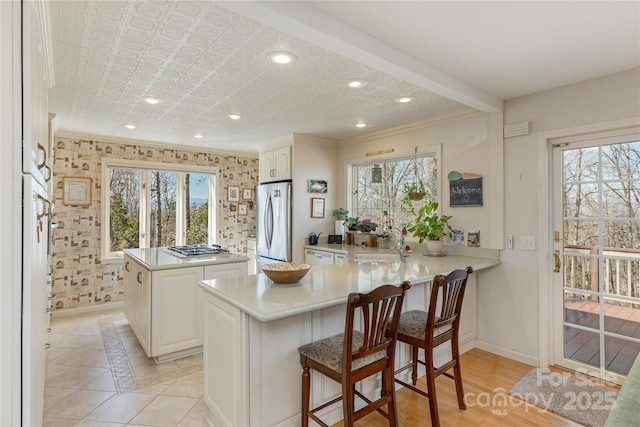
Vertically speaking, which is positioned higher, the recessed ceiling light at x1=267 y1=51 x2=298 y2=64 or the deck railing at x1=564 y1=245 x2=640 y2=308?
the recessed ceiling light at x1=267 y1=51 x2=298 y2=64

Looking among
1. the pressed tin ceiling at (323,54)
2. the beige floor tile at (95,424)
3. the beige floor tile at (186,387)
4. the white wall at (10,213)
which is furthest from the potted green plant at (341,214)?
the white wall at (10,213)

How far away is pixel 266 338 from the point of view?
67.9 inches

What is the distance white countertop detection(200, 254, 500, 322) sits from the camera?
1600mm

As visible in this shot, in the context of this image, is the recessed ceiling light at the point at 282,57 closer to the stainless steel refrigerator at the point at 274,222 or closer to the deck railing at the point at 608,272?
the stainless steel refrigerator at the point at 274,222

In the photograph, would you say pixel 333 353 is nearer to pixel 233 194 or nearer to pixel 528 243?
pixel 528 243

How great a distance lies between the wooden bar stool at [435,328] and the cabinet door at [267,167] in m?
3.03

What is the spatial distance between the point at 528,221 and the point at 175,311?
10.6 feet

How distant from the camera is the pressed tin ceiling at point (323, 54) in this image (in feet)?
5.37

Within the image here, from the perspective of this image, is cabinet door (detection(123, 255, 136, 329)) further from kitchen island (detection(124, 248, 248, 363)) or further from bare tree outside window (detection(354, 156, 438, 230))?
bare tree outside window (detection(354, 156, 438, 230))

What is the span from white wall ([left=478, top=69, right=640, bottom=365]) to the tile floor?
267 centimetres

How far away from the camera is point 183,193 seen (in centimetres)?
518

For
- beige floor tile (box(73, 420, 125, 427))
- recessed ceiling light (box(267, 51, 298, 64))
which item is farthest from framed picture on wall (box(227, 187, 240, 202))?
beige floor tile (box(73, 420, 125, 427))

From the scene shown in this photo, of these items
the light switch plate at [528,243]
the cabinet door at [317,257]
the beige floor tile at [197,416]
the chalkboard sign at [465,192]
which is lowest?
the beige floor tile at [197,416]

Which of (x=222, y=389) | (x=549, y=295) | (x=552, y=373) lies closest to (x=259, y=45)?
(x=222, y=389)
